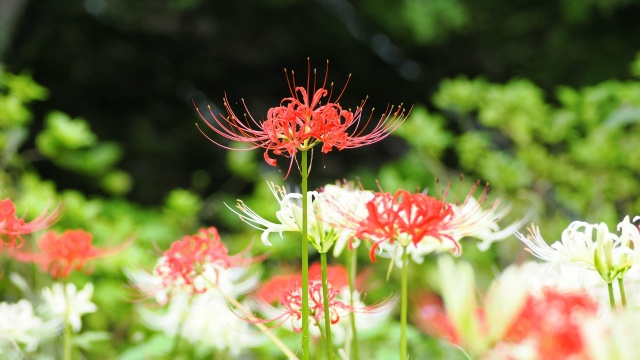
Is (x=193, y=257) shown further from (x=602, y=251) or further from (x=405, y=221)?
(x=602, y=251)

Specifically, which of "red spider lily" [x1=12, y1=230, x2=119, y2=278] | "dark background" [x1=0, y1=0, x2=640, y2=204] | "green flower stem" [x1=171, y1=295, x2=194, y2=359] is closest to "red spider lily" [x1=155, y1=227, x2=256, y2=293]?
"green flower stem" [x1=171, y1=295, x2=194, y2=359]

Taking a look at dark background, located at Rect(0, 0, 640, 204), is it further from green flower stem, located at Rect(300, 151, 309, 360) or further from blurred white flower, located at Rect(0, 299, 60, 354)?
green flower stem, located at Rect(300, 151, 309, 360)

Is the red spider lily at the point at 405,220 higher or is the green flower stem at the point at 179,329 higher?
the red spider lily at the point at 405,220

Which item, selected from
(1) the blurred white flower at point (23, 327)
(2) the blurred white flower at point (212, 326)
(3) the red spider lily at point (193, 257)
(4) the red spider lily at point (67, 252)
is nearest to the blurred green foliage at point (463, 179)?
(2) the blurred white flower at point (212, 326)

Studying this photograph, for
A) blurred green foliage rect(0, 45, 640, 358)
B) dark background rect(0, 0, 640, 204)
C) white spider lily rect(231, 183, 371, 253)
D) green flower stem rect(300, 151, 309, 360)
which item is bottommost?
green flower stem rect(300, 151, 309, 360)

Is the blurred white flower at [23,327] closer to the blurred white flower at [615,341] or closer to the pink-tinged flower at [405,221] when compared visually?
the pink-tinged flower at [405,221]

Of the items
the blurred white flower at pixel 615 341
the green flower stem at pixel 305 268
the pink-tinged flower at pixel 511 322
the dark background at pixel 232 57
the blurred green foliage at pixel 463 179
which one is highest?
the dark background at pixel 232 57
